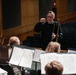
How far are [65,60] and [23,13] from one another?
8.81m

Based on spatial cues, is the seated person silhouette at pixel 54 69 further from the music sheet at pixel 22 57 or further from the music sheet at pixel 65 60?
the music sheet at pixel 22 57

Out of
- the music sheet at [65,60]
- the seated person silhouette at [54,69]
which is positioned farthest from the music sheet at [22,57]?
the seated person silhouette at [54,69]

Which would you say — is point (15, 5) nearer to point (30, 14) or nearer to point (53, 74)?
point (30, 14)

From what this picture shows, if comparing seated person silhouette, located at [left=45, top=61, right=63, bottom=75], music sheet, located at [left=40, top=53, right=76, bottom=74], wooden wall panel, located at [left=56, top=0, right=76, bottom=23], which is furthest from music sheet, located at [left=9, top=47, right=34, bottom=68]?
wooden wall panel, located at [left=56, top=0, right=76, bottom=23]

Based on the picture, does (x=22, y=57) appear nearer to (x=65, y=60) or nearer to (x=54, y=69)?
(x=65, y=60)

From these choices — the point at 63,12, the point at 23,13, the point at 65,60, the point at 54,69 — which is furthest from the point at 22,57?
the point at 63,12

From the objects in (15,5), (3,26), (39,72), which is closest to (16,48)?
(39,72)

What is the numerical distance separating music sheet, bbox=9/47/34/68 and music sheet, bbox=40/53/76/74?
33 centimetres

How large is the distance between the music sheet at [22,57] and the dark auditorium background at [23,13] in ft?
20.8

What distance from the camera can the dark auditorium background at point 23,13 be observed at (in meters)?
9.99

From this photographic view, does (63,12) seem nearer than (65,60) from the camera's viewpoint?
No

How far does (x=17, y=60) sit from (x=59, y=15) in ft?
36.4

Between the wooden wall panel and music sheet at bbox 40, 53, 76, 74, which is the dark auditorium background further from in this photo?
music sheet at bbox 40, 53, 76, 74

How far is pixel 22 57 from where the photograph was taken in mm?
3293
